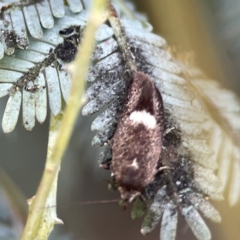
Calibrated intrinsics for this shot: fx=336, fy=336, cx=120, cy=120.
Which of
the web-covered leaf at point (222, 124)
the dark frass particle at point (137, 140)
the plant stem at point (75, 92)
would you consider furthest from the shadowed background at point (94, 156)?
the plant stem at point (75, 92)

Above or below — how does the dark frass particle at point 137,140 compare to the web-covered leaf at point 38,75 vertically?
below

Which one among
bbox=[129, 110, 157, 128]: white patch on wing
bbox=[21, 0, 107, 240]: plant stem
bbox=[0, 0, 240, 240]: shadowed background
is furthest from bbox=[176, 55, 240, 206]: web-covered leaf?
bbox=[21, 0, 107, 240]: plant stem

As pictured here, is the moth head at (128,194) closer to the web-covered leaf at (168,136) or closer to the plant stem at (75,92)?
the web-covered leaf at (168,136)

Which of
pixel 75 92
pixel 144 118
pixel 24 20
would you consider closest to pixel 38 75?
pixel 24 20

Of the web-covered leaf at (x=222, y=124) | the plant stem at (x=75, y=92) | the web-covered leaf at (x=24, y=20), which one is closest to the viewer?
the plant stem at (x=75, y=92)

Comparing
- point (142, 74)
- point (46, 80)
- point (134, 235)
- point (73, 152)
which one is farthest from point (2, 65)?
point (134, 235)
